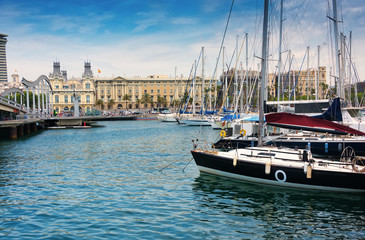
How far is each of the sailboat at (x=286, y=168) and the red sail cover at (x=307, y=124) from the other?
1.34 metres

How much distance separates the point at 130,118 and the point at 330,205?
394ft

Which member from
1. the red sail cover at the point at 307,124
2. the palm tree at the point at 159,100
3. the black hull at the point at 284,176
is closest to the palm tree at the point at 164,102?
the palm tree at the point at 159,100

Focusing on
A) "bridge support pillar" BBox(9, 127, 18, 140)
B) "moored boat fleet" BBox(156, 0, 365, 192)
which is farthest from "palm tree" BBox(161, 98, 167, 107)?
"moored boat fleet" BBox(156, 0, 365, 192)

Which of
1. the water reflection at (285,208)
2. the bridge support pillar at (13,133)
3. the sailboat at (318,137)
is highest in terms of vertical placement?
the sailboat at (318,137)

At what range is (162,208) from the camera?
16281mm

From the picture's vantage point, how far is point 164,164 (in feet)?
92.6

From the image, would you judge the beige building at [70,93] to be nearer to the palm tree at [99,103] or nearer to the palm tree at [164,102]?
the palm tree at [99,103]

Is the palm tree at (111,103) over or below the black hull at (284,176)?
over

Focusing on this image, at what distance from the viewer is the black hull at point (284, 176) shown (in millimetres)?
17609

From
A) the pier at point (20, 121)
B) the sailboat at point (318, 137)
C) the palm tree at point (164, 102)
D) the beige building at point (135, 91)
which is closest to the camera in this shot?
the sailboat at point (318, 137)

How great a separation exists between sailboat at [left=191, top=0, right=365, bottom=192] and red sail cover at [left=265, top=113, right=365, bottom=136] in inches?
52.6

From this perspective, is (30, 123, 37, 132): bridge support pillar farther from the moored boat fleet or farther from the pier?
the moored boat fleet

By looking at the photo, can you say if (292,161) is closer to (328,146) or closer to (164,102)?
(328,146)

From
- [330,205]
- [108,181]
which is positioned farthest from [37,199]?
[330,205]
